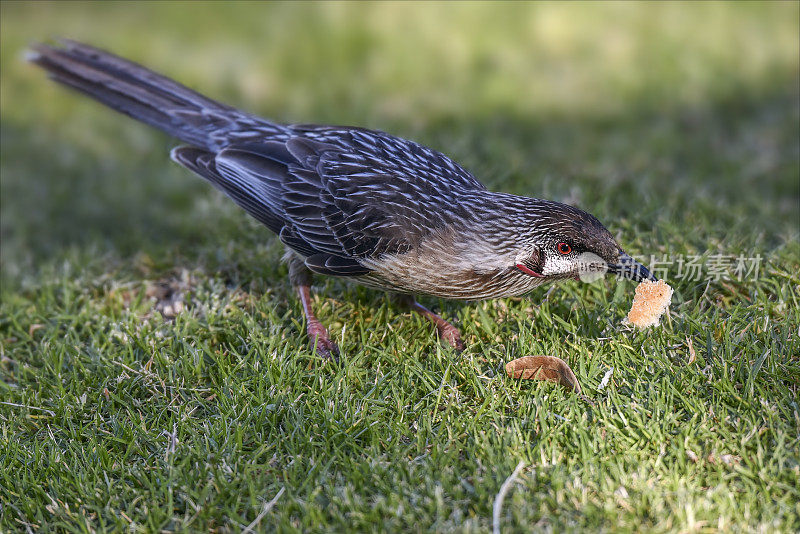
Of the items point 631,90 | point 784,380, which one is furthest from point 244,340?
point 631,90

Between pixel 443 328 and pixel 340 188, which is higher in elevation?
pixel 340 188

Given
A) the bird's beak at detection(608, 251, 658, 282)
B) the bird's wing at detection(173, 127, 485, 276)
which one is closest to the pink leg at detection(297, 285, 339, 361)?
the bird's wing at detection(173, 127, 485, 276)

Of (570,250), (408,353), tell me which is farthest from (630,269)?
(408,353)

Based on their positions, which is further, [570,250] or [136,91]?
[136,91]

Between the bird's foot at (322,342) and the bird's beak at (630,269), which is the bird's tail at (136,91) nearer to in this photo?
the bird's foot at (322,342)

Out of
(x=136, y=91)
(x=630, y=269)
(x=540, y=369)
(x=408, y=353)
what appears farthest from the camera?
(x=136, y=91)

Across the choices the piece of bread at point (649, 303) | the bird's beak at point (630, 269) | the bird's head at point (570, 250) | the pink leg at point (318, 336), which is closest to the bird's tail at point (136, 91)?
the pink leg at point (318, 336)

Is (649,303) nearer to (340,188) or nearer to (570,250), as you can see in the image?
(570,250)

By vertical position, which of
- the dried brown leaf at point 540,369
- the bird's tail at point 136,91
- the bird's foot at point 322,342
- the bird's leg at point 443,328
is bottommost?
the bird's foot at point 322,342
